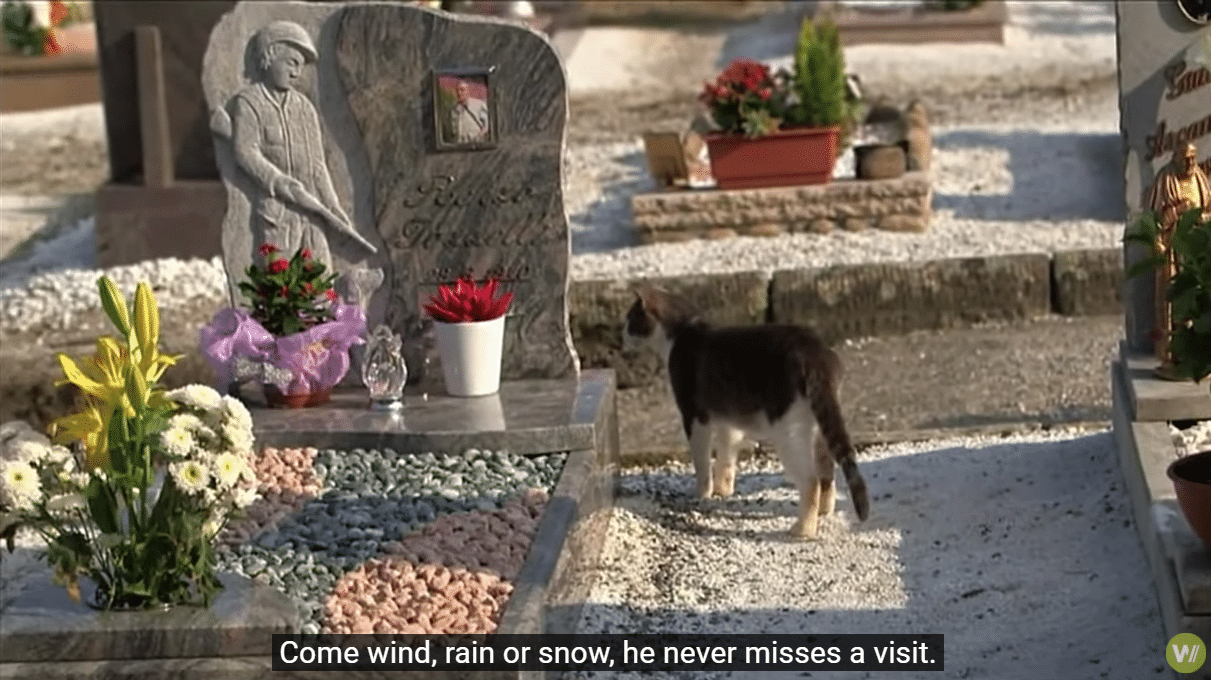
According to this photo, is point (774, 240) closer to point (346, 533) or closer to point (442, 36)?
point (442, 36)

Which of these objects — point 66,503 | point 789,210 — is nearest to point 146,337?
point 66,503

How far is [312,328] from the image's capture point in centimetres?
847

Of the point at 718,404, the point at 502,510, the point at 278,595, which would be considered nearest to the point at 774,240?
the point at 718,404

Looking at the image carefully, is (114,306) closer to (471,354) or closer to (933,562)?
(471,354)

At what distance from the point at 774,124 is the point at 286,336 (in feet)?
15.0

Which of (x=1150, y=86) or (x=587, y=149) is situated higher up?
(x=1150, y=86)

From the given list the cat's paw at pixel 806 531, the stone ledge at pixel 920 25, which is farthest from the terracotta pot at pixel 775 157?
the stone ledge at pixel 920 25

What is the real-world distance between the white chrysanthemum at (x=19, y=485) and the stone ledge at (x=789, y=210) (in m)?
6.71

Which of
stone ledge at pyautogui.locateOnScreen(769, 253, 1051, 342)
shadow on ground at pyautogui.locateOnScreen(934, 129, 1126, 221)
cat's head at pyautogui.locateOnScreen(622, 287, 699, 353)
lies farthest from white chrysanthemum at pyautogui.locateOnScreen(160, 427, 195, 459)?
shadow on ground at pyautogui.locateOnScreen(934, 129, 1126, 221)

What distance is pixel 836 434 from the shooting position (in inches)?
301

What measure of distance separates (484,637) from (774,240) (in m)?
6.44

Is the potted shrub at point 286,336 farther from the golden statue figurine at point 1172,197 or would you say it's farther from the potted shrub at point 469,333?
the golden statue figurine at point 1172,197

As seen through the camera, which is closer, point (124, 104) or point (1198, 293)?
point (1198, 293)

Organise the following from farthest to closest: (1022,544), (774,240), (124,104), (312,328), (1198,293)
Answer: (124,104) < (774,240) < (312,328) < (1022,544) < (1198,293)
